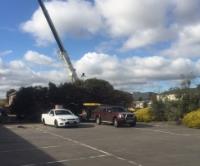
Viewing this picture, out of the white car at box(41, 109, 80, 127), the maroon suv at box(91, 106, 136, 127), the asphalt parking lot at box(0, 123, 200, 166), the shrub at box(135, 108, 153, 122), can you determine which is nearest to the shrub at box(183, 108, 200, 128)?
the maroon suv at box(91, 106, 136, 127)

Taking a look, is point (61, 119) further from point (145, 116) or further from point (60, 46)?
point (60, 46)

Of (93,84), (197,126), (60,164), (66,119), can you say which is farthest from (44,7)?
(60,164)

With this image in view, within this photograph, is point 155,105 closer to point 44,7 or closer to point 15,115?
point 15,115

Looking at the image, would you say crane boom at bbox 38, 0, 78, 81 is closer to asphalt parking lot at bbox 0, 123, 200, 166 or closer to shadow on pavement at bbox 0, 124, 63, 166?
asphalt parking lot at bbox 0, 123, 200, 166

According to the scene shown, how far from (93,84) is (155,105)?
16.7 m

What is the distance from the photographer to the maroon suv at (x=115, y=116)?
31.9 meters

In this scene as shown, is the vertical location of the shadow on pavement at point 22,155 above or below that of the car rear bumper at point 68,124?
below

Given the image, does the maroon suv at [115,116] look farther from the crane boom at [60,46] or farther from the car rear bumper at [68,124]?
the crane boom at [60,46]

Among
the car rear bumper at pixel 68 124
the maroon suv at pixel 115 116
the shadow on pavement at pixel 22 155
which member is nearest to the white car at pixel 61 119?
the car rear bumper at pixel 68 124

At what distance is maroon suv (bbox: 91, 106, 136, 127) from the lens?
31.9 metres

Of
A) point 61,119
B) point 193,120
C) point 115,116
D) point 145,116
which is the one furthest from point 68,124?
point 145,116

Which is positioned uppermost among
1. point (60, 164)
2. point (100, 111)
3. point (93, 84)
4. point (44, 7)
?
point (44, 7)

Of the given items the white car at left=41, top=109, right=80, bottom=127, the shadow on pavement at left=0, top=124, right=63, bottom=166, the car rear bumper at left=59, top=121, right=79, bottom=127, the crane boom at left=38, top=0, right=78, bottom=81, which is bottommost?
the shadow on pavement at left=0, top=124, right=63, bottom=166

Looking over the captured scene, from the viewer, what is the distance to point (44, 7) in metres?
64.3
